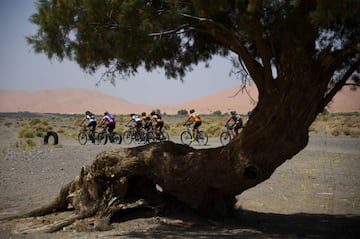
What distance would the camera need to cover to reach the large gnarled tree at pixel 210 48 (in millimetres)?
6531

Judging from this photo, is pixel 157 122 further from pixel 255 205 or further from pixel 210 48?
pixel 210 48

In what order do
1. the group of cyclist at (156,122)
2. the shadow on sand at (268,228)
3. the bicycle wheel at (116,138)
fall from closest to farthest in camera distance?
the shadow on sand at (268,228), the group of cyclist at (156,122), the bicycle wheel at (116,138)

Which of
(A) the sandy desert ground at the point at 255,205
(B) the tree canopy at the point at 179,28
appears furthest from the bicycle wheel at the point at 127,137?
(B) the tree canopy at the point at 179,28

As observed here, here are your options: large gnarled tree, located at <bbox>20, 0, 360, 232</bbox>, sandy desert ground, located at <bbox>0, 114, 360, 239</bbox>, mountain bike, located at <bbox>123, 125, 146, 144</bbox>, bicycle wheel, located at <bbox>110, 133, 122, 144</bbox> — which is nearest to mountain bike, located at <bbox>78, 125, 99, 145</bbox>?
bicycle wheel, located at <bbox>110, 133, 122, 144</bbox>

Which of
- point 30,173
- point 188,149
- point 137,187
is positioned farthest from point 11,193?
point 188,149

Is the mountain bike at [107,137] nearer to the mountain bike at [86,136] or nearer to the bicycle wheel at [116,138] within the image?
the bicycle wheel at [116,138]

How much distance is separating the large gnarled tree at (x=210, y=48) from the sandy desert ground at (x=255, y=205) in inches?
22.8

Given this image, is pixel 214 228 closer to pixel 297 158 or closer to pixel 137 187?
pixel 137 187

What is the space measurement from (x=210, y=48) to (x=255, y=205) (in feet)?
12.5

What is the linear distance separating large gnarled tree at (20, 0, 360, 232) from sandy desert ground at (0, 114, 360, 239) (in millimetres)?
580

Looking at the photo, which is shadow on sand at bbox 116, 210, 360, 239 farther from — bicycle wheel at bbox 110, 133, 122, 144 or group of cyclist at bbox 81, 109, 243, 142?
bicycle wheel at bbox 110, 133, 122, 144

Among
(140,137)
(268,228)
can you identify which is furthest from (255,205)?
(140,137)

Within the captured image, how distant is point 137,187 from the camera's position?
9219mm

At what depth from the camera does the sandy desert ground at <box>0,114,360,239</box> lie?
7914 millimetres
